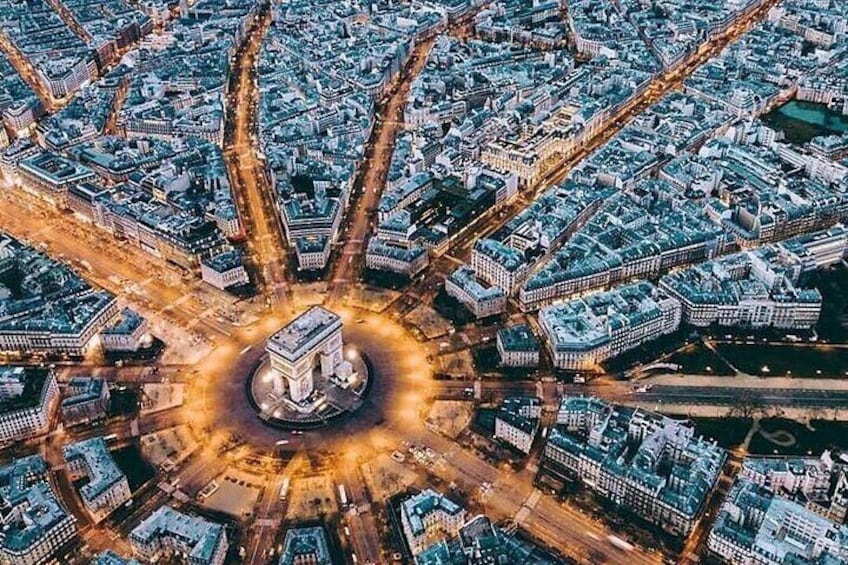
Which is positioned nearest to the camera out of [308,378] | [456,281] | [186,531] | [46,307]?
[186,531]

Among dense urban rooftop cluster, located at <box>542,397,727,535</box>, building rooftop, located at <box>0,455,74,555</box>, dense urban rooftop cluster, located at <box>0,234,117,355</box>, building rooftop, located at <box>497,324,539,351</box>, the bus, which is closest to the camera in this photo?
building rooftop, located at <box>0,455,74,555</box>

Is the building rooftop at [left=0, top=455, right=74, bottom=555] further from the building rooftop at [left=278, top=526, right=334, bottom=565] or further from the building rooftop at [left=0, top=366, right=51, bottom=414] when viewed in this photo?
the building rooftop at [left=278, top=526, right=334, bottom=565]

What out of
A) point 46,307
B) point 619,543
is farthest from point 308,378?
point 619,543

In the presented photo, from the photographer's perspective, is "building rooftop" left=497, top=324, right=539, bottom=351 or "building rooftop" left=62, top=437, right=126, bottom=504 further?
"building rooftop" left=497, top=324, right=539, bottom=351

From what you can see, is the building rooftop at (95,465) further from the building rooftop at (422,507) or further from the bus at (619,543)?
the bus at (619,543)

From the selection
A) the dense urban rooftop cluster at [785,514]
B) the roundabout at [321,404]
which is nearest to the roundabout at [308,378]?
the roundabout at [321,404]

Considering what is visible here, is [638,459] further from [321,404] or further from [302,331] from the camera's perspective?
[302,331]

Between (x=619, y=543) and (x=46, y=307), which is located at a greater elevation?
(x=46, y=307)

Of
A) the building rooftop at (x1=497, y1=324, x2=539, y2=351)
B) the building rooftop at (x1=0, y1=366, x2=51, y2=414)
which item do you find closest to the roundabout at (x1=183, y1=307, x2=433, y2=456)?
the building rooftop at (x1=497, y1=324, x2=539, y2=351)

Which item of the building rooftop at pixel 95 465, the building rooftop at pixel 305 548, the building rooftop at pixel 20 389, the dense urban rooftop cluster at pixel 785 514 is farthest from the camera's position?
the building rooftop at pixel 20 389

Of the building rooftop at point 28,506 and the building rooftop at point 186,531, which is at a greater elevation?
the building rooftop at point 28,506

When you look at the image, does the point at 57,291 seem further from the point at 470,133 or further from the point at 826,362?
the point at 826,362
